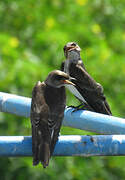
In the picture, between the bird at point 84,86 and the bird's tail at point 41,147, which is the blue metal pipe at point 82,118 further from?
the bird at point 84,86

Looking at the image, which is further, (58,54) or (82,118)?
(58,54)

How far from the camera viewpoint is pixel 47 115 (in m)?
4.12

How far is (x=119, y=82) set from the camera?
24.4ft

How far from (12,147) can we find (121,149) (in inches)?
26.1

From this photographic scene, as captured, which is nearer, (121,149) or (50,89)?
(121,149)

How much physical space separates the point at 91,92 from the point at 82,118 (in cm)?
116

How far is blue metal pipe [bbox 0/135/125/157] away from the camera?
3648 mm

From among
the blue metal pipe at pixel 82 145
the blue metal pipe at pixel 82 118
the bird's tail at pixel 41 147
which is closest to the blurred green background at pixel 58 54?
the blue metal pipe at pixel 82 118

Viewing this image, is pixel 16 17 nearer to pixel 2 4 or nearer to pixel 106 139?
pixel 2 4

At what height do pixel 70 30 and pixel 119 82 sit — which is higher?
pixel 70 30

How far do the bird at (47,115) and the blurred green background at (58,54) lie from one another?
201 centimetres

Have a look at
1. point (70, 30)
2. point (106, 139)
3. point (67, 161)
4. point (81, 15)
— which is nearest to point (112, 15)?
point (81, 15)

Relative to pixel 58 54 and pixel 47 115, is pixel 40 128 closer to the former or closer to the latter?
pixel 47 115

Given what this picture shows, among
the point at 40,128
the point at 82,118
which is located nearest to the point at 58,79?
the point at 82,118
